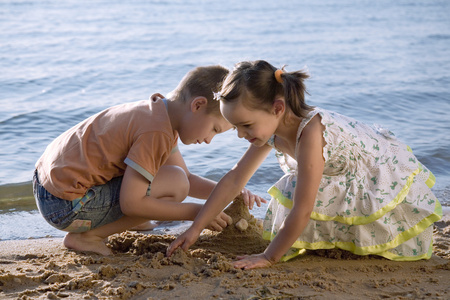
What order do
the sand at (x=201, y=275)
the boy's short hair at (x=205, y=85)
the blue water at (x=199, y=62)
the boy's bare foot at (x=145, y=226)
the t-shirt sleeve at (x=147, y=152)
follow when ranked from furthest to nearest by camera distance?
1. the blue water at (x=199, y=62)
2. the boy's bare foot at (x=145, y=226)
3. the boy's short hair at (x=205, y=85)
4. the t-shirt sleeve at (x=147, y=152)
5. the sand at (x=201, y=275)

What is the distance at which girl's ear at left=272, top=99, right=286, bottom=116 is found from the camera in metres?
2.54

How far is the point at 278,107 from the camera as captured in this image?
2.55 m

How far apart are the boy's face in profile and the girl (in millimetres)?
252

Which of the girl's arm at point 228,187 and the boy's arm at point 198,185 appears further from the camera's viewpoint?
the boy's arm at point 198,185

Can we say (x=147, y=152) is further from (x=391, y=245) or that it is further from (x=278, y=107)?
(x=391, y=245)

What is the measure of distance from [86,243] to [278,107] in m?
1.31

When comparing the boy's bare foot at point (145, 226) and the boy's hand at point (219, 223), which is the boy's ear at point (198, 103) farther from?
the boy's bare foot at point (145, 226)

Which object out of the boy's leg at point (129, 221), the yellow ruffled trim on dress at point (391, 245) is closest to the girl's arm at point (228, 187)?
the boy's leg at point (129, 221)

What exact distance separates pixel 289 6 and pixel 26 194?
15272 millimetres

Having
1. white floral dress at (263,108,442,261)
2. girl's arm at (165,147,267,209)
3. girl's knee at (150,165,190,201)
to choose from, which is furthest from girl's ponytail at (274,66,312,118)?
girl's arm at (165,147,267,209)

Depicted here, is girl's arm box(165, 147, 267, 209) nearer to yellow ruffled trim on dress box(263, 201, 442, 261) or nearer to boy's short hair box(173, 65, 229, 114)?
boy's short hair box(173, 65, 229, 114)

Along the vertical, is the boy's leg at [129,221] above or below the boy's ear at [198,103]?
below

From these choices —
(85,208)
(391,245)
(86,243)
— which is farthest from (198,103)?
(391,245)

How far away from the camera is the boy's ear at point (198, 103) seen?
9.13 feet
